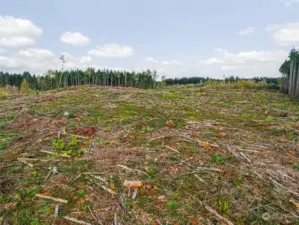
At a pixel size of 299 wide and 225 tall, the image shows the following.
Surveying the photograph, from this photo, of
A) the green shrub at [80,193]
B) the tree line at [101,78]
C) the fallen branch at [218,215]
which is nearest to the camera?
the fallen branch at [218,215]

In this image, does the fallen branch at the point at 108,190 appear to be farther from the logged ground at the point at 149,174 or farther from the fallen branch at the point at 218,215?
the fallen branch at the point at 218,215

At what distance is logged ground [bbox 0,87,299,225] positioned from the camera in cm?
266

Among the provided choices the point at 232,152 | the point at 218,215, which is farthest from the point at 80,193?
the point at 232,152

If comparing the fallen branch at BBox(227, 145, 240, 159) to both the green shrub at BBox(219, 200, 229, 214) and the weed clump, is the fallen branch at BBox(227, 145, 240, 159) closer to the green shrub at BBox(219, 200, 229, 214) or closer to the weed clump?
the green shrub at BBox(219, 200, 229, 214)

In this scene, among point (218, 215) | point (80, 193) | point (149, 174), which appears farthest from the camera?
point (149, 174)

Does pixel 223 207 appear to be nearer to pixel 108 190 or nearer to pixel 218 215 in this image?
pixel 218 215

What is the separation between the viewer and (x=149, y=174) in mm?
3527

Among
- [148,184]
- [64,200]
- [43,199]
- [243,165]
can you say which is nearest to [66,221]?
[64,200]

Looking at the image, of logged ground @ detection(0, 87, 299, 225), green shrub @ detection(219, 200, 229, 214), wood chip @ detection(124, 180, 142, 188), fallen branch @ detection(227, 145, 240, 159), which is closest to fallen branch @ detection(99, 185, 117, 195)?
logged ground @ detection(0, 87, 299, 225)

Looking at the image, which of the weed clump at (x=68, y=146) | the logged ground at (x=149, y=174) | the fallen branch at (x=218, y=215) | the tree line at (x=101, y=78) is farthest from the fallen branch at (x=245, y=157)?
the tree line at (x=101, y=78)

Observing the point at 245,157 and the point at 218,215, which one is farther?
the point at 245,157

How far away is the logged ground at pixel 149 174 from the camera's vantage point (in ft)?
8.73

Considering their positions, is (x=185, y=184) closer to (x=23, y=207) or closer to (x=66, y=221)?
(x=66, y=221)

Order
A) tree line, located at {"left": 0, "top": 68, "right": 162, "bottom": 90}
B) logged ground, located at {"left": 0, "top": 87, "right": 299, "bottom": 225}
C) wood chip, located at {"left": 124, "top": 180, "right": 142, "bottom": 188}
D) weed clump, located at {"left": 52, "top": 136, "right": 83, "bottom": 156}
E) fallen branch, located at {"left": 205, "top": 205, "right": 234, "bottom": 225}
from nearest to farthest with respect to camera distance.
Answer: fallen branch, located at {"left": 205, "top": 205, "right": 234, "bottom": 225} < logged ground, located at {"left": 0, "top": 87, "right": 299, "bottom": 225} < wood chip, located at {"left": 124, "top": 180, "right": 142, "bottom": 188} < weed clump, located at {"left": 52, "top": 136, "right": 83, "bottom": 156} < tree line, located at {"left": 0, "top": 68, "right": 162, "bottom": 90}
